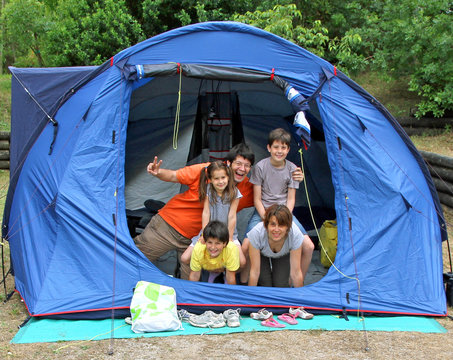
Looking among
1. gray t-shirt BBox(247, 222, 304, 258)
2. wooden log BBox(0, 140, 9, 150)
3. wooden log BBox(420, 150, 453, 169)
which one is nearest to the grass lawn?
gray t-shirt BBox(247, 222, 304, 258)

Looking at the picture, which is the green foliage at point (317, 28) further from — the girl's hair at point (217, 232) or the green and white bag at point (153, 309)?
the green and white bag at point (153, 309)

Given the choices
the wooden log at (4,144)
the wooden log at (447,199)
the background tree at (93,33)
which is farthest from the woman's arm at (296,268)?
the background tree at (93,33)

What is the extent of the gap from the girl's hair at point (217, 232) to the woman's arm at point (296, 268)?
0.50 meters

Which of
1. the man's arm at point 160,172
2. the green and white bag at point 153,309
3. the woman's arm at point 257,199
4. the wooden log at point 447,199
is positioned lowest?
the green and white bag at point 153,309

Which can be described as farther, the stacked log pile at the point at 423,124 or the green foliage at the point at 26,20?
the green foliage at the point at 26,20

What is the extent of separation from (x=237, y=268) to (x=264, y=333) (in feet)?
1.81

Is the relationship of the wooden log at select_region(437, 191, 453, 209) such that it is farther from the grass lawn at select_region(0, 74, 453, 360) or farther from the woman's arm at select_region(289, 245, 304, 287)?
the woman's arm at select_region(289, 245, 304, 287)

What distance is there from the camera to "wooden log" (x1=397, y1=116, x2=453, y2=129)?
9055mm

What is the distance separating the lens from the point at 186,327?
3471mm

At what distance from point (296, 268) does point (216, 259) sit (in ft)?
1.91

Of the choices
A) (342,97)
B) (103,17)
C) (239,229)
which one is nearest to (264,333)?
(239,229)

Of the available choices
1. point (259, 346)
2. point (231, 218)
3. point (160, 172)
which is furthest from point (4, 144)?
point (259, 346)

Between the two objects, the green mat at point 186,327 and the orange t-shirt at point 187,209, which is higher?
the orange t-shirt at point 187,209

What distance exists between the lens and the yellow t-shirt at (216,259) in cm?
381
